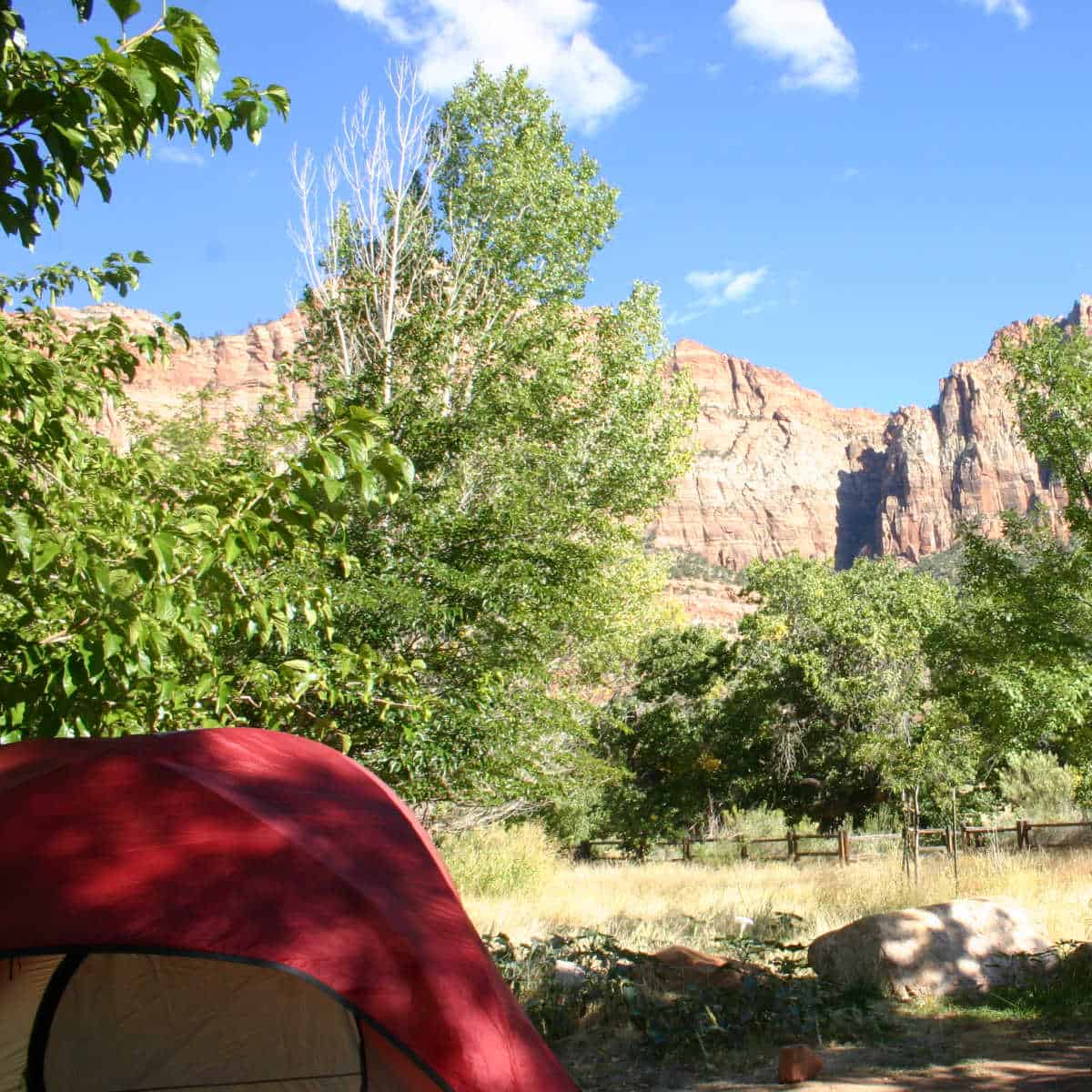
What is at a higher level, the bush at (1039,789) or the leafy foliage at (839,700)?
the leafy foliage at (839,700)

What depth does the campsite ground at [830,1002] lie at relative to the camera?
19.1 ft

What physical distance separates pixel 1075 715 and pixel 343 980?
395 inches

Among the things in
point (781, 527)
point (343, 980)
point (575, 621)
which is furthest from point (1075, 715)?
point (781, 527)

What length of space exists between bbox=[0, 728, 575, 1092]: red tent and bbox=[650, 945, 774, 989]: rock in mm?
4311

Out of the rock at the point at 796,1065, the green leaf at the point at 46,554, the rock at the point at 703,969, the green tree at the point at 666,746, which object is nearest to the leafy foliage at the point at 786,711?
the green tree at the point at 666,746

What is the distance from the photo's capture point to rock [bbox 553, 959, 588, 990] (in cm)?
765

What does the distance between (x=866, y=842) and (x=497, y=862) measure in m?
9.15

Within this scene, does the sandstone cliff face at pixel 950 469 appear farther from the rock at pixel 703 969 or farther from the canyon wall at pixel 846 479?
the rock at pixel 703 969

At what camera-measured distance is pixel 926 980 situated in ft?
25.0

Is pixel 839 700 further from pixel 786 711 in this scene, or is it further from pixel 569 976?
pixel 569 976

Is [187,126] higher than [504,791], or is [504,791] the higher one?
[187,126]

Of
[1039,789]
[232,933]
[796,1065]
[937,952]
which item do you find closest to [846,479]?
[1039,789]

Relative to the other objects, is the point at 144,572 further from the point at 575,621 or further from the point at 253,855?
the point at 575,621

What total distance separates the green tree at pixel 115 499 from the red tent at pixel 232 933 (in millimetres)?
402
